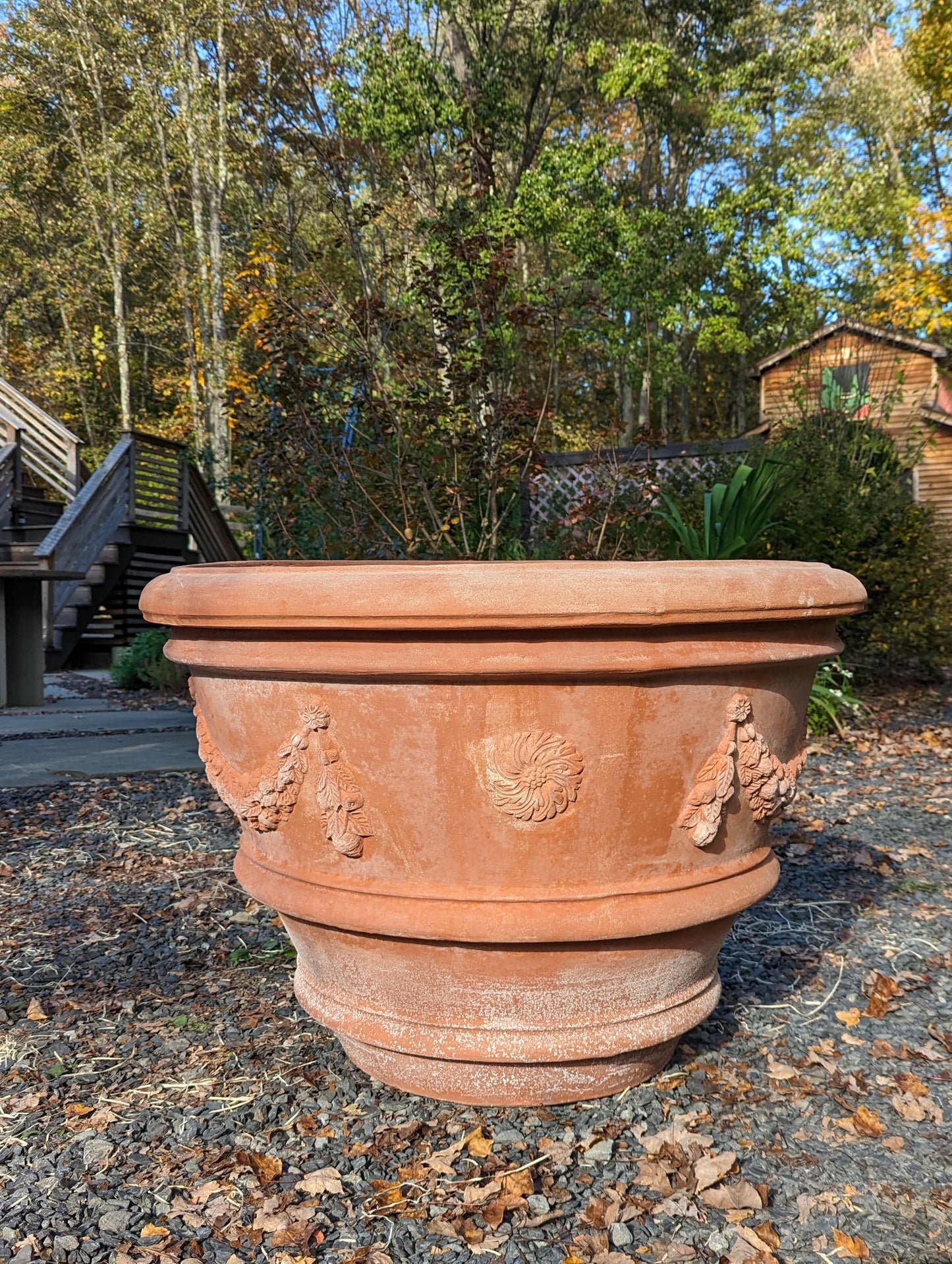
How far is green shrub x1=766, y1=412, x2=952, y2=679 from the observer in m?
6.53

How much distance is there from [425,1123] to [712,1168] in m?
0.52

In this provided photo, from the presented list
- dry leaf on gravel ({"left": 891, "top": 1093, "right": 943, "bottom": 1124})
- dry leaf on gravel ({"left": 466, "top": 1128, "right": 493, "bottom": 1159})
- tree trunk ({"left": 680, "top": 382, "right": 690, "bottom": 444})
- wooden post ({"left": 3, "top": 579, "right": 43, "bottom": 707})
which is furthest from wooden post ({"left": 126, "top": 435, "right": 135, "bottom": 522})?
tree trunk ({"left": 680, "top": 382, "right": 690, "bottom": 444})

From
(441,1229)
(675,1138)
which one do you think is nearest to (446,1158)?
(441,1229)

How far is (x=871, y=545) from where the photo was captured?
6777mm

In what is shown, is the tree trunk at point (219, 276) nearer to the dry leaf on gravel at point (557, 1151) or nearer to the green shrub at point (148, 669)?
the green shrub at point (148, 669)

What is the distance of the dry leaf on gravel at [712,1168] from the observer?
5.21 ft

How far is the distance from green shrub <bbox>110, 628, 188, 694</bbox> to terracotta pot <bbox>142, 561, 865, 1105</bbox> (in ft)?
20.9

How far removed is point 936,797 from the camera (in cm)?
457

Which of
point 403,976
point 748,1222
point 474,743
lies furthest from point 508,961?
point 748,1222

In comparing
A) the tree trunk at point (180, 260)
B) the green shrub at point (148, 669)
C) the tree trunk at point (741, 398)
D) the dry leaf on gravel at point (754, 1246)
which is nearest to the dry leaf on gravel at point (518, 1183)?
the dry leaf on gravel at point (754, 1246)

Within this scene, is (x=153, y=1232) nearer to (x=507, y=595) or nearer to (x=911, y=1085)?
(x=507, y=595)

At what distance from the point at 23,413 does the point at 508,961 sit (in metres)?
12.1

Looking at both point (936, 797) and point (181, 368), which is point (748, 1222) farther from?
point (181, 368)

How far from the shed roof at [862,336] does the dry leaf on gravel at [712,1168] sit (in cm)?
788
